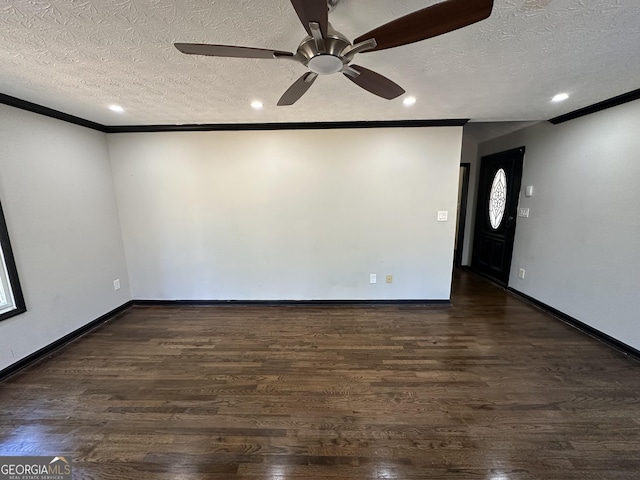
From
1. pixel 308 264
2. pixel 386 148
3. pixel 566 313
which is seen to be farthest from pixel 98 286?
pixel 566 313

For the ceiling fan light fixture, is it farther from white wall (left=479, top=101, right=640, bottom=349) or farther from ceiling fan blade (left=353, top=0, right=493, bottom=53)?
white wall (left=479, top=101, right=640, bottom=349)

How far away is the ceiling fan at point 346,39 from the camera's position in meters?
0.95

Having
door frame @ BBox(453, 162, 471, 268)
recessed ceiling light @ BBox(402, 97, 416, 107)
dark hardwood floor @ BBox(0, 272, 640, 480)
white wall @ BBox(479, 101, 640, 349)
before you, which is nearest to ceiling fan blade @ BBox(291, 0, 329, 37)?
recessed ceiling light @ BBox(402, 97, 416, 107)

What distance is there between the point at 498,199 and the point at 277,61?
414 cm

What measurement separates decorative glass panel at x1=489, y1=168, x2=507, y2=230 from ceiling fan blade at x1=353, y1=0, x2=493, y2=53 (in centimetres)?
378

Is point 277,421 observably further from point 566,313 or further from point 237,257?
point 566,313

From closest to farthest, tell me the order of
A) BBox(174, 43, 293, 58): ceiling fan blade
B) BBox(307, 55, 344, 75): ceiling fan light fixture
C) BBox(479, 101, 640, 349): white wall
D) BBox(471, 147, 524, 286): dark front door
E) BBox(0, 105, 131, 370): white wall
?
BBox(174, 43, 293, 58): ceiling fan blade < BBox(307, 55, 344, 75): ceiling fan light fixture < BBox(0, 105, 131, 370): white wall < BBox(479, 101, 640, 349): white wall < BBox(471, 147, 524, 286): dark front door

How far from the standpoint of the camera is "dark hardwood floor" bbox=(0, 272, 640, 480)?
4.53 ft

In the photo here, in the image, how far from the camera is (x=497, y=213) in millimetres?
4160

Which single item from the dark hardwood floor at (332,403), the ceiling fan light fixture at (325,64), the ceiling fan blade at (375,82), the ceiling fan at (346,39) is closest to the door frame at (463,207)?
the dark hardwood floor at (332,403)

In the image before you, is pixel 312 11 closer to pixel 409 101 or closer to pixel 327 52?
pixel 327 52

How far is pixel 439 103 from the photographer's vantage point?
2387mm
